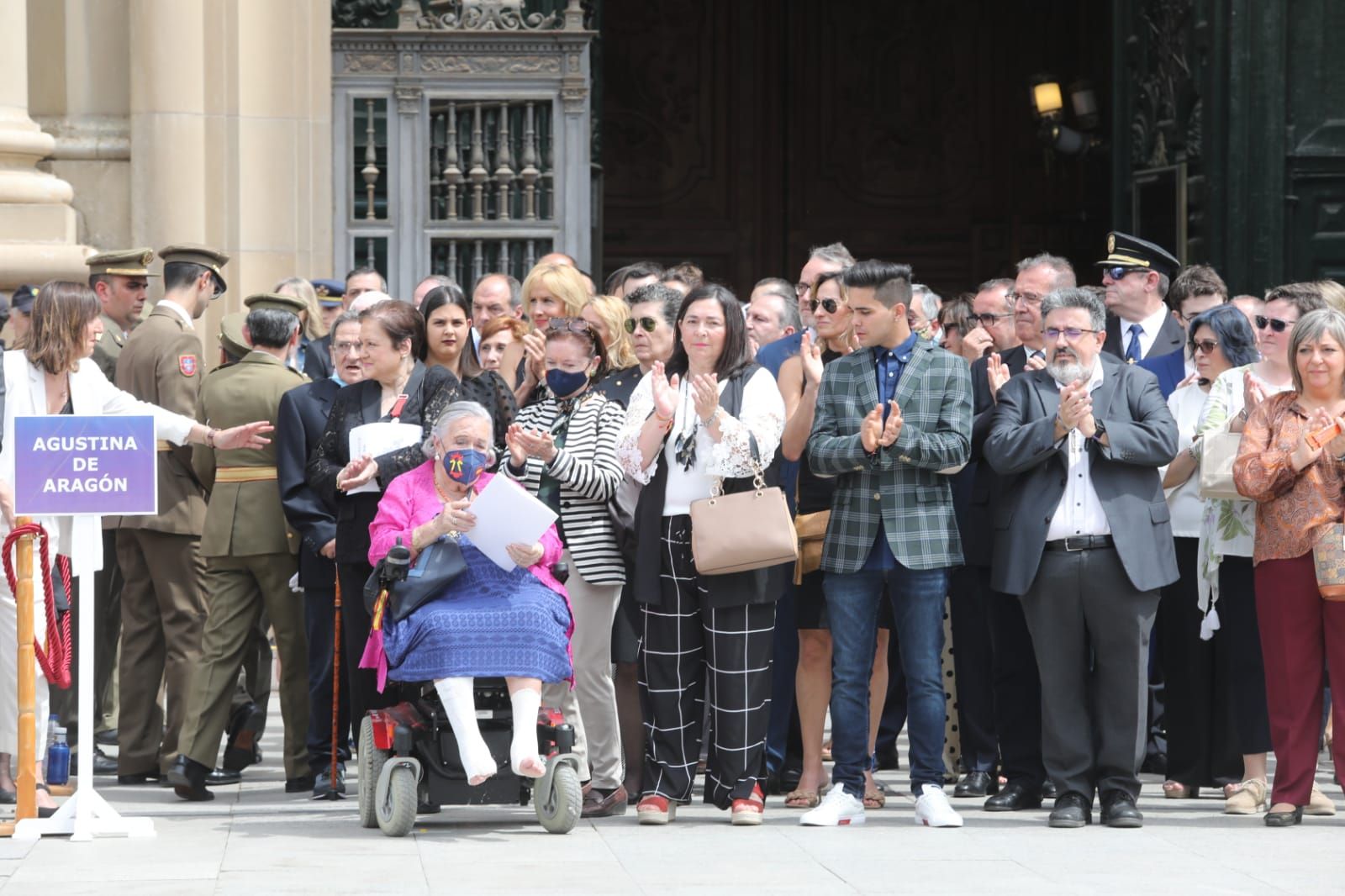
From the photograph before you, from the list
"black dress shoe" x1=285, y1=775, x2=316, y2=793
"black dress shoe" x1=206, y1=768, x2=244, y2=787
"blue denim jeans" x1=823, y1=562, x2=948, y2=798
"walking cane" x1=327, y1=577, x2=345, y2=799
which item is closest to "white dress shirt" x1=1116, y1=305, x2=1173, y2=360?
"blue denim jeans" x1=823, y1=562, x2=948, y2=798

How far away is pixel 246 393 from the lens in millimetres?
8969

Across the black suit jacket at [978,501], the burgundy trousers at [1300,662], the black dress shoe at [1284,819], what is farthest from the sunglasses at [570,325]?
the black dress shoe at [1284,819]

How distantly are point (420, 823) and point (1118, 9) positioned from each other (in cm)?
772

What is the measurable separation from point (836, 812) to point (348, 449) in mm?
2267

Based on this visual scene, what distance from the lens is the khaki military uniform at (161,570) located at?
9133 mm

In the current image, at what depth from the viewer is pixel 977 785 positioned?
8922mm

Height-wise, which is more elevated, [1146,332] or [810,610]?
[1146,332]

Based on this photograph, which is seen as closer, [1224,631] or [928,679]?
[928,679]

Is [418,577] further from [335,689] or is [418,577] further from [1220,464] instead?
[1220,464]

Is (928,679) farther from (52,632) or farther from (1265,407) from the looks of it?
(52,632)

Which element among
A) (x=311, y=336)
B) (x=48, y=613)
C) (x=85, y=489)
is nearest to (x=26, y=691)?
(x=48, y=613)

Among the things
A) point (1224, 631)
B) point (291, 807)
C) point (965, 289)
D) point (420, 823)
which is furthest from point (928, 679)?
point (965, 289)

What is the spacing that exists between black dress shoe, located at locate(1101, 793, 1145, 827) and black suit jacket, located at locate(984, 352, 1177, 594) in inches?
29.8

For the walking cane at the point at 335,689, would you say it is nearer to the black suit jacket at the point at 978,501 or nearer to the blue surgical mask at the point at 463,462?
the blue surgical mask at the point at 463,462
